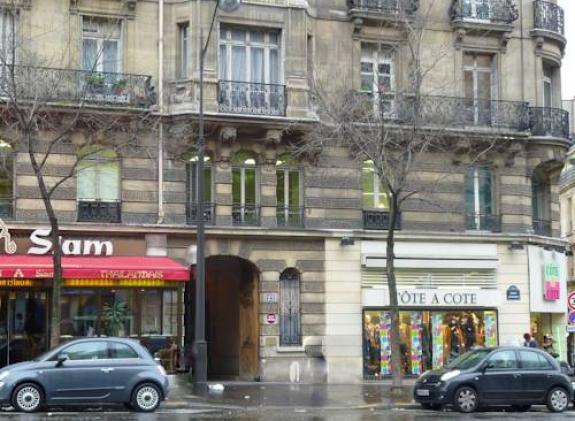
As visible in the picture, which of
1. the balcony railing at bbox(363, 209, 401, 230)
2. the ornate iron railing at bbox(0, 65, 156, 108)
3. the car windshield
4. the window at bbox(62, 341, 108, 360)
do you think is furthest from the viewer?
the balcony railing at bbox(363, 209, 401, 230)

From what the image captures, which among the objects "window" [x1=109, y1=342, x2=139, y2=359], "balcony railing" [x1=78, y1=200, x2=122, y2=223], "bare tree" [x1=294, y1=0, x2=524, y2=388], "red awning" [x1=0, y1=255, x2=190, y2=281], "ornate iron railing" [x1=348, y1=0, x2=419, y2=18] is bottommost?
"window" [x1=109, y1=342, x2=139, y2=359]

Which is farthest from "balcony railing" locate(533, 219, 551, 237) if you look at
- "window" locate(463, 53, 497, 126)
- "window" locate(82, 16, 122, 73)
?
"window" locate(82, 16, 122, 73)

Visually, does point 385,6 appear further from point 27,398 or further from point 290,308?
point 27,398

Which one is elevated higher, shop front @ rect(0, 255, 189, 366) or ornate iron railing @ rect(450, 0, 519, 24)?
ornate iron railing @ rect(450, 0, 519, 24)

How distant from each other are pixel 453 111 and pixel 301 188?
5407mm

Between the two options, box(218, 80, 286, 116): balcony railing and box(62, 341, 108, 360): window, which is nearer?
box(62, 341, 108, 360): window

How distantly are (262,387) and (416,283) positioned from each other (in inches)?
265

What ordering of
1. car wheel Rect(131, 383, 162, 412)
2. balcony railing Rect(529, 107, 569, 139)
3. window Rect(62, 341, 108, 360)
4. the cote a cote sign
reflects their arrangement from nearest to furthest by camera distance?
1. window Rect(62, 341, 108, 360)
2. car wheel Rect(131, 383, 162, 412)
3. the cote a cote sign
4. balcony railing Rect(529, 107, 569, 139)

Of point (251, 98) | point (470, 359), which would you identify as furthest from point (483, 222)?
point (470, 359)

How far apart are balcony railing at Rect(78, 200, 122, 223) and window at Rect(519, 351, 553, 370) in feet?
40.1

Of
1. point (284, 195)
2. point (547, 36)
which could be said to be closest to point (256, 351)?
point (284, 195)

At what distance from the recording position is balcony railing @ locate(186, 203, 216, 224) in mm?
30438

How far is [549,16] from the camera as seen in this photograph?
34.8 m

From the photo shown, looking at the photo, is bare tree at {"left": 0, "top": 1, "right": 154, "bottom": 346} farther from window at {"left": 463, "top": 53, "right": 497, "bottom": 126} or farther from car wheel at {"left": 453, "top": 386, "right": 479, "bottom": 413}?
car wheel at {"left": 453, "top": 386, "right": 479, "bottom": 413}
